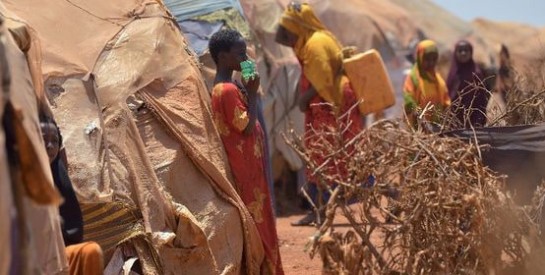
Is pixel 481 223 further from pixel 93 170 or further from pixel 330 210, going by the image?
pixel 93 170

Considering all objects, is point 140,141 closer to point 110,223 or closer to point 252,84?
point 110,223

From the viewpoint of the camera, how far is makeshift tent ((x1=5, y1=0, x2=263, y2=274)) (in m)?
6.35

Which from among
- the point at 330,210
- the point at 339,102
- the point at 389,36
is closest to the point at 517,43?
the point at 389,36

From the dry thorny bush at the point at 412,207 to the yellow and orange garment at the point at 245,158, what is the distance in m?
1.75

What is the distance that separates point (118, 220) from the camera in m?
6.33

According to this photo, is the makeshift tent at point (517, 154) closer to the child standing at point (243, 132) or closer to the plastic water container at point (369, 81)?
the child standing at point (243, 132)

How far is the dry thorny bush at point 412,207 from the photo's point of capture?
4.99 meters

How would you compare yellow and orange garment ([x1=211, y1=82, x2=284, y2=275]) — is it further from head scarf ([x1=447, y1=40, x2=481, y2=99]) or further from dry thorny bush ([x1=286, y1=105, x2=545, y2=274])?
head scarf ([x1=447, y1=40, x2=481, y2=99])

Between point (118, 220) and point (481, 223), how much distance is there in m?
2.16

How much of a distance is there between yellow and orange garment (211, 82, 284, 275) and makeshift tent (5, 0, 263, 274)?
7cm

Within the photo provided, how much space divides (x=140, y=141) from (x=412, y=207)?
204 cm

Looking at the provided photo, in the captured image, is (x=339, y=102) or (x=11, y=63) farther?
(x=339, y=102)

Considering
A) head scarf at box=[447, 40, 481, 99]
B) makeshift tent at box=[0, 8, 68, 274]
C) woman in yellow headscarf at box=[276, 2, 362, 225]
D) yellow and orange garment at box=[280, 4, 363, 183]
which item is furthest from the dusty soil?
makeshift tent at box=[0, 8, 68, 274]

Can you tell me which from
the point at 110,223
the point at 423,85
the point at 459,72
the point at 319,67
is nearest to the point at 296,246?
the point at 319,67
